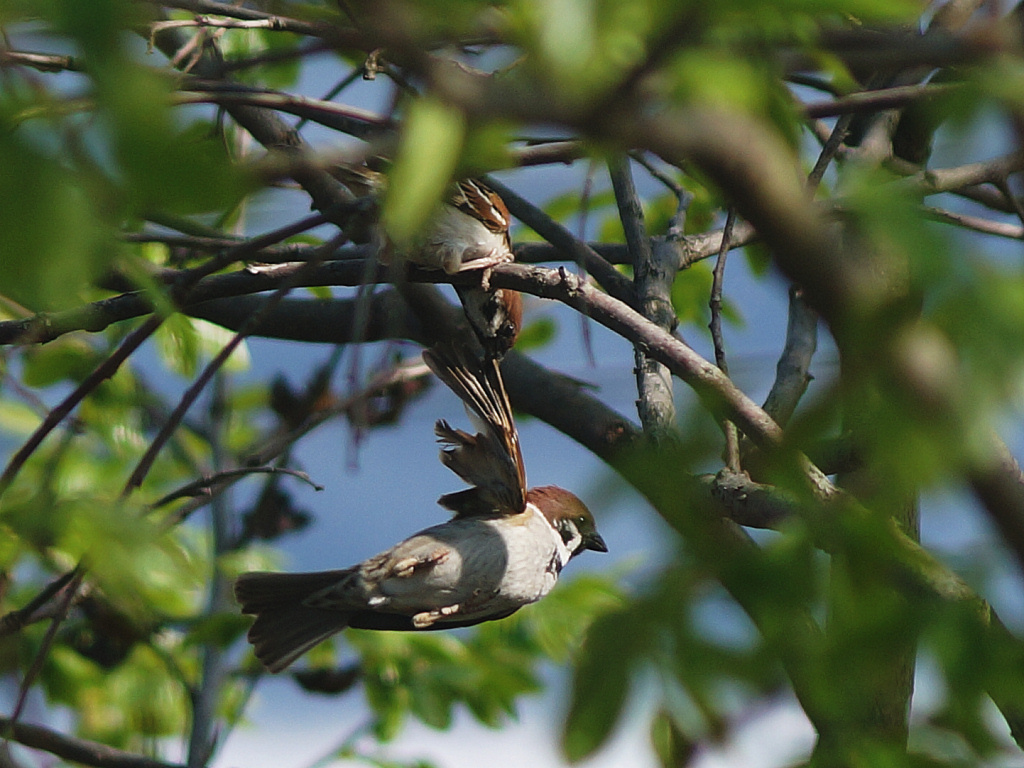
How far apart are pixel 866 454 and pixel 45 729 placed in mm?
3094

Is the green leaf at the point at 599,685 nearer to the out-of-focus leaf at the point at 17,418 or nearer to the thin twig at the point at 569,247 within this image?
the thin twig at the point at 569,247

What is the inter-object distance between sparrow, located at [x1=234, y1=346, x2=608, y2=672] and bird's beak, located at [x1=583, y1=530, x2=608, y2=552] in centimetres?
24

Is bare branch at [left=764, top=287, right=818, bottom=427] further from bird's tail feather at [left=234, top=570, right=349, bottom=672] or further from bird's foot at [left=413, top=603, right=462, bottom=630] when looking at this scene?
bird's tail feather at [left=234, top=570, right=349, bottom=672]

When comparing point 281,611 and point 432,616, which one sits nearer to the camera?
point 432,616

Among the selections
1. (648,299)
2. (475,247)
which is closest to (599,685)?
(648,299)

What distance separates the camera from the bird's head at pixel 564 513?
4.36 m

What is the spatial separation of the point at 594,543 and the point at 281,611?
136 cm

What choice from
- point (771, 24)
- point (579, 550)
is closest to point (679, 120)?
point (771, 24)

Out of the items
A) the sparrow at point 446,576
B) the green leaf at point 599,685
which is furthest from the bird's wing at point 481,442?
the green leaf at point 599,685

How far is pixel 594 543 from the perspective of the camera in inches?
182

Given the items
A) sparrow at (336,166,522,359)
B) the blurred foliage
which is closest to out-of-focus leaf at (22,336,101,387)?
sparrow at (336,166,522,359)

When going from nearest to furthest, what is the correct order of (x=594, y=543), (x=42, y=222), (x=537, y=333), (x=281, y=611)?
(x=42, y=222) < (x=281, y=611) < (x=594, y=543) < (x=537, y=333)

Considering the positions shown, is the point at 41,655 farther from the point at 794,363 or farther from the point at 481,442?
the point at 794,363

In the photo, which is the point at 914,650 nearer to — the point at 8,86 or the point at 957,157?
the point at 957,157
